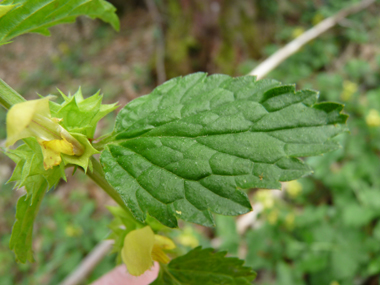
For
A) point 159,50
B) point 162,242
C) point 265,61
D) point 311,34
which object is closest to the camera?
point 162,242

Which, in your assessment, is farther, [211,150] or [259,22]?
[259,22]

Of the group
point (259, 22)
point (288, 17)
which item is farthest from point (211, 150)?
point (288, 17)

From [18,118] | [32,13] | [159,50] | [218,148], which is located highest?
[32,13]

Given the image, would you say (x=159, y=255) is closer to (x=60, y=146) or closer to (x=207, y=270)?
(x=207, y=270)

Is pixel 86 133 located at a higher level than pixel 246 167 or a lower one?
higher

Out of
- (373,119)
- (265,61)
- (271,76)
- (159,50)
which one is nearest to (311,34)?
(271,76)

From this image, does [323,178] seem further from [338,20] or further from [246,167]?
[338,20]
